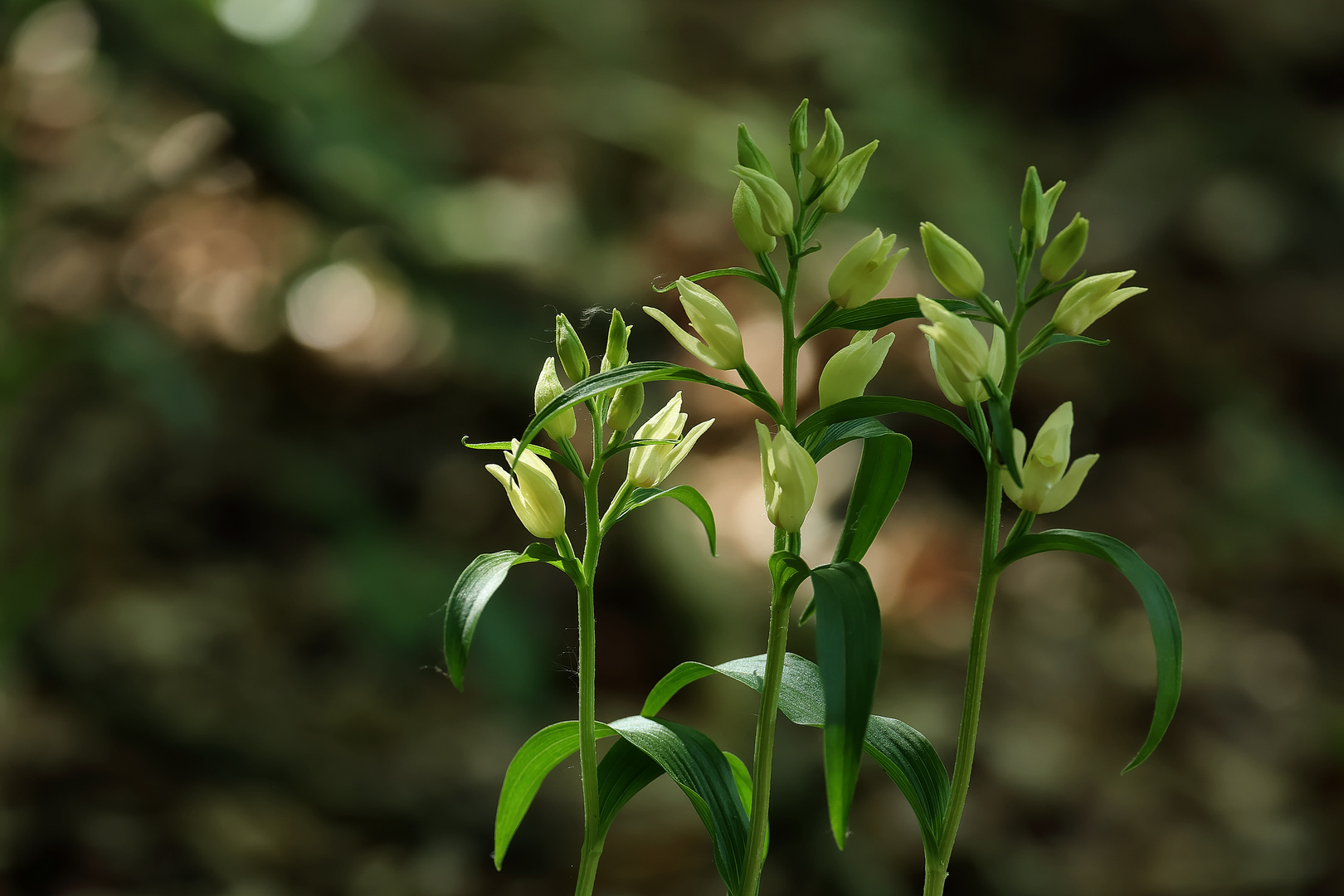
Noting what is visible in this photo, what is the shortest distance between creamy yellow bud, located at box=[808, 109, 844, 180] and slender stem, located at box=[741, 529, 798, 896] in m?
0.14

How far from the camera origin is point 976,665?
403 millimetres

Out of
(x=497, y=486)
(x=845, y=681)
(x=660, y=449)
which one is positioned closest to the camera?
(x=845, y=681)

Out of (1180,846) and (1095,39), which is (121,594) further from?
(1095,39)

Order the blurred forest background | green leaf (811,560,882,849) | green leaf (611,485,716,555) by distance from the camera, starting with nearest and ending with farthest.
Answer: green leaf (811,560,882,849), green leaf (611,485,716,555), the blurred forest background

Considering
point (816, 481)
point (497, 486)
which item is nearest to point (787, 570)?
point (816, 481)

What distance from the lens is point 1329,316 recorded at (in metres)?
3.00

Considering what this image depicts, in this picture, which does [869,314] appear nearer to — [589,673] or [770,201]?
[770,201]

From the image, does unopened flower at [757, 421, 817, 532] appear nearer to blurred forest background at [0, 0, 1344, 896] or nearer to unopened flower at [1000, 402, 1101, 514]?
unopened flower at [1000, 402, 1101, 514]

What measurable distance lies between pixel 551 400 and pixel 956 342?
168mm

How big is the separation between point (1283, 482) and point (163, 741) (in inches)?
99.8

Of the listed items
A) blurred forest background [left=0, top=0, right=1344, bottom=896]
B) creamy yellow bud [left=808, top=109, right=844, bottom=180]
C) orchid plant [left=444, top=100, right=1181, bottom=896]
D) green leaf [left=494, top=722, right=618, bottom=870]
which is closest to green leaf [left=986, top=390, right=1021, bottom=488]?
orchid plant [left=444, top=100, right=1181, bottom=896]

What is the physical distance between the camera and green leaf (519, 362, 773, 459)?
0.37 meters

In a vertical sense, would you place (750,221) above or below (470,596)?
above

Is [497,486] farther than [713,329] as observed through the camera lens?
Yes
